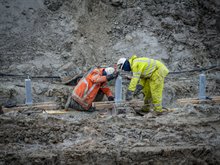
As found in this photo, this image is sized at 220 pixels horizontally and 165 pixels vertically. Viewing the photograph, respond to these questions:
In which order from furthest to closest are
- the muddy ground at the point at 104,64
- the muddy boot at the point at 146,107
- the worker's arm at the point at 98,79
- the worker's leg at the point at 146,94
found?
the muddy boot at the point at 146,107
the worker's leg at the point at 146,94
the worker's arm at the point at 98,79
the muddy ground at the point at 104,64

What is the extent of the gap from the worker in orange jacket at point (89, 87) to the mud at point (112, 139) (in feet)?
3.82

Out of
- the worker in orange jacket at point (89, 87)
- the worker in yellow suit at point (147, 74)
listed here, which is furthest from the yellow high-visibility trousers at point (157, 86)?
the worker in orange jacket at point (89, 87)

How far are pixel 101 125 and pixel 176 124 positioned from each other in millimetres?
1508

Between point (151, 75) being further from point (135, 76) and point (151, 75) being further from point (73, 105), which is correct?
point (73, 105)

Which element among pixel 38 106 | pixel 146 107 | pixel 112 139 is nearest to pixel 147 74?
pixel 146 107

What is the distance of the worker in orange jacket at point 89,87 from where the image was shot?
7156mm

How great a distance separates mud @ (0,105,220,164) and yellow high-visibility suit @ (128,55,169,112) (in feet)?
3.39

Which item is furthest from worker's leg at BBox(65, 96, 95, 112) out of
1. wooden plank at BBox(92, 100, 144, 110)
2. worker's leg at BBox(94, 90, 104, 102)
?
worker's leg at BBox(94, 90, 104, 102)

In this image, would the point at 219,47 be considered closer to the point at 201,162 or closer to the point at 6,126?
the point at 201,162

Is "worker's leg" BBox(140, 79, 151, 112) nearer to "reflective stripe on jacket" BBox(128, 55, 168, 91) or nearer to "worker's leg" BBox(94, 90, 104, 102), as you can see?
"reflective stripe on jacket" BBox(128, 55, 168, 91)

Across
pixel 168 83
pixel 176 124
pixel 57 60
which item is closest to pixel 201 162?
pixel 176 124

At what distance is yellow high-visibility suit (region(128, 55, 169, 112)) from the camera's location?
702 centimetres

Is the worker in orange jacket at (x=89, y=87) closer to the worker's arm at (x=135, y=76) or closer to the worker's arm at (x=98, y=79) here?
the worker's arm at (x=98, y=79)

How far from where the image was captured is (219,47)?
11586 mm
